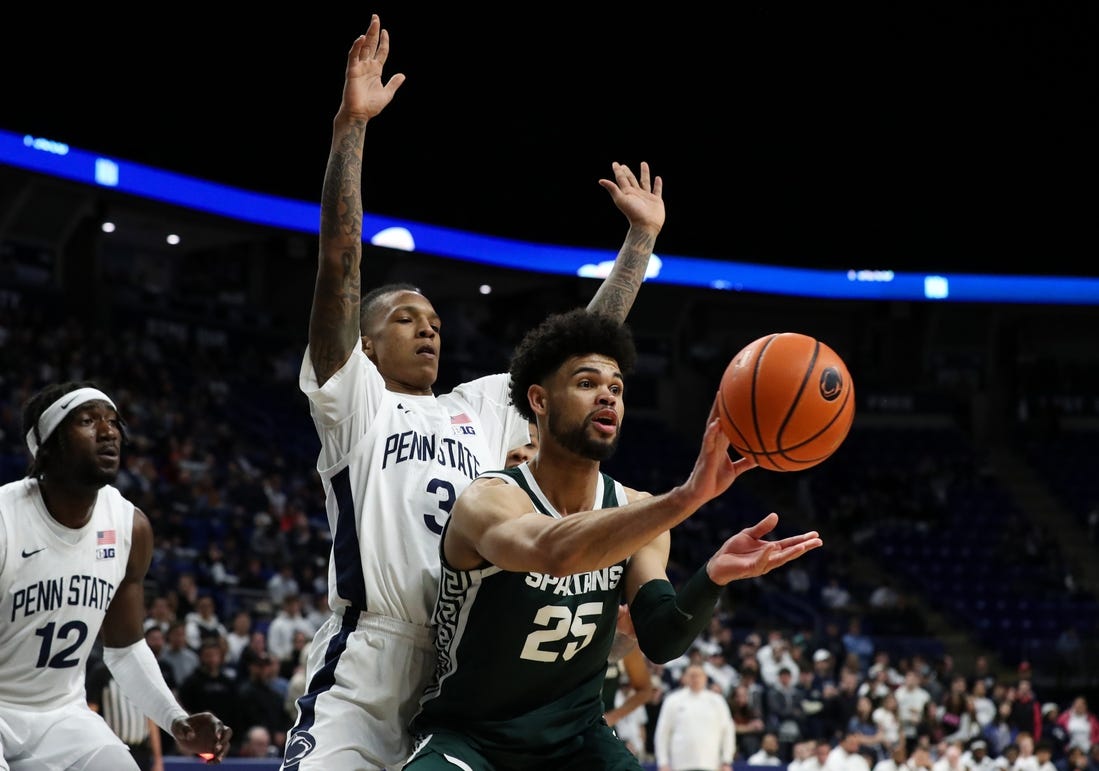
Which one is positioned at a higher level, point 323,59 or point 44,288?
point 323,59

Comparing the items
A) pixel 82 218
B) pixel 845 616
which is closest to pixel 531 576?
pixel 845 616

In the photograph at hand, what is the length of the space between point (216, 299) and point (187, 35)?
15.8 feet

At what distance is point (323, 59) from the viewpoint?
24.7m

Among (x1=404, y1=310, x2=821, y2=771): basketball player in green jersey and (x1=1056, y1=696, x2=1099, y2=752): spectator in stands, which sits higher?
(x1=404, y1=310, x2=821, y2=771): basketball player in green jersey

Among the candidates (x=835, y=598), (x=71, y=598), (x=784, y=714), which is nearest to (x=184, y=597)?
(x=784, y=714)

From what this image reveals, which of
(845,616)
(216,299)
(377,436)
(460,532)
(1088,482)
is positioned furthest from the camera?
(1088,482)

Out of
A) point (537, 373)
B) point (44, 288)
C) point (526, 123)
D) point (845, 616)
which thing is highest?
point (526, 123)

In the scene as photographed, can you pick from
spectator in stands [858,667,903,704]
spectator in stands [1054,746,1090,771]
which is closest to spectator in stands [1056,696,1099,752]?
spectator in stands [1054,746,1090,771]

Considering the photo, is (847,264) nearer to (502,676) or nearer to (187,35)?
(187,35)

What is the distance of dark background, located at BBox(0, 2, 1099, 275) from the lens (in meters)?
24.5

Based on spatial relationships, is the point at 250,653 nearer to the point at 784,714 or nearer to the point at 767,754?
the point at 767,754

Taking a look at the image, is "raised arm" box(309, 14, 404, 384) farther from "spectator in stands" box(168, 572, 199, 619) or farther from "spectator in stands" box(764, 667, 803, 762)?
"spectator in stands" box(764, 667, 803, 762)

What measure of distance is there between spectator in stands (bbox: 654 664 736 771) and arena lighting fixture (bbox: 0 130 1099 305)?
12.9m

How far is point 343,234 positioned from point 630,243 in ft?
4.85
